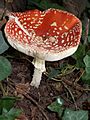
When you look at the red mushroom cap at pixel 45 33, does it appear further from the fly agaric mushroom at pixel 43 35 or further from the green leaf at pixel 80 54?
the green leaf at pixel 80 54

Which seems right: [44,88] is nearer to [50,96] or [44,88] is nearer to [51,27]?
[50,96]

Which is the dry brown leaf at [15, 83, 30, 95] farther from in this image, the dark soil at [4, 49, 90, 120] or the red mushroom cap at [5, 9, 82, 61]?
the red mushroom cap at [5, 9, 82, 61]

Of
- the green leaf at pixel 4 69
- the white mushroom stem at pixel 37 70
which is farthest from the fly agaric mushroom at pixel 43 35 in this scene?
the green leaf at pixel 4 69

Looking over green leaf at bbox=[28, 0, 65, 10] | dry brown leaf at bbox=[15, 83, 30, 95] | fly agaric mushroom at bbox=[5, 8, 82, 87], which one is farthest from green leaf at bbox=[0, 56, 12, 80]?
green leaf at bbox=[28, 0, 65, 10]

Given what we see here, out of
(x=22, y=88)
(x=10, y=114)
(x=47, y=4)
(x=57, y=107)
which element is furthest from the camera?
(x=47, y=4)

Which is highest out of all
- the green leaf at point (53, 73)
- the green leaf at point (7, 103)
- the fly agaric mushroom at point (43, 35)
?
the fly agaric mushroom at point (43, 35)

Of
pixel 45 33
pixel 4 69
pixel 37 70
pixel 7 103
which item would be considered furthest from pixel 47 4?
pixel 7 103

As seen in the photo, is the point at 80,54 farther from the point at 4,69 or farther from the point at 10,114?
the point at 10,114
